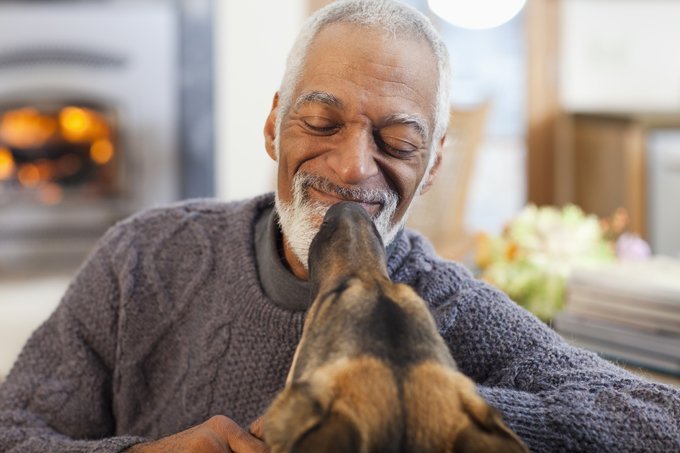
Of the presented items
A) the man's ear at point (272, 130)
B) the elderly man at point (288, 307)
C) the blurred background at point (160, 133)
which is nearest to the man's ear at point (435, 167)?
the elderly man at point (288, 307)

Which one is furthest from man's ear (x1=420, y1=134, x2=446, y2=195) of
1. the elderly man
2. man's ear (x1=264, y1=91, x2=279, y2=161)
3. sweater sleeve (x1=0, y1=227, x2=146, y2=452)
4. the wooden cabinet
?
the wooden cabinet

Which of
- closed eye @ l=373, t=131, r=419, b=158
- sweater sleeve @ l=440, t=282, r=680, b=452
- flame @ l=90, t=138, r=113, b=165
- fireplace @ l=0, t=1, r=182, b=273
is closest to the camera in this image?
sweater sleeve @ l=440, t=282, r=680, b=452

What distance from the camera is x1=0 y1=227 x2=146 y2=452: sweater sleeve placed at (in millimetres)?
1081

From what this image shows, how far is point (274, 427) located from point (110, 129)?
3152 mm

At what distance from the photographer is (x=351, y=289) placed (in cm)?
71

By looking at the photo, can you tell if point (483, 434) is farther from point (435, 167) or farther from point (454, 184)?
point (454, 184)

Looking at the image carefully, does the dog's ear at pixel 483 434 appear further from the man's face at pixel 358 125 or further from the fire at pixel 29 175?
the fire at pixel 29 175

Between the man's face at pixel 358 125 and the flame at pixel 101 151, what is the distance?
2694 millimetres

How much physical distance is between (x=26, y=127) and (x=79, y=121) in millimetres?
230

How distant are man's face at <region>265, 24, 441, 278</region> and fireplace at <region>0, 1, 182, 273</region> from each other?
2.64 m

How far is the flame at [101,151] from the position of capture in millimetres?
3529

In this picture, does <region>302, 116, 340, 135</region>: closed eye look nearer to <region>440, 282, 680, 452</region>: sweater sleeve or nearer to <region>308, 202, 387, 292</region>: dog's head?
<region>308, 202, 387, 292</region>: dog's head

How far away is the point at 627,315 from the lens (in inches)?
52.9

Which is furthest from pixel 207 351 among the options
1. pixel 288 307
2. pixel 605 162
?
pixel 605 162
